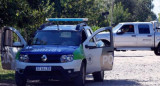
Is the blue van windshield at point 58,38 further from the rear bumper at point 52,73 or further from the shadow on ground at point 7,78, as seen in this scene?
the shadow on ground at point 7,78

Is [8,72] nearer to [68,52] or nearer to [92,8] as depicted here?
[68,52]

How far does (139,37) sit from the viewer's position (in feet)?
95.4

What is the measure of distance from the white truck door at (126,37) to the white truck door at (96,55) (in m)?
14.3

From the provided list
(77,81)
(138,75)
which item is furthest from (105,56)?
(138,75)

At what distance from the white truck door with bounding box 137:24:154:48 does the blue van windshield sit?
1550 centimetres

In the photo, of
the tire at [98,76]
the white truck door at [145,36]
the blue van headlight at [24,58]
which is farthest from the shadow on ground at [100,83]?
the white truck door at [145,36]

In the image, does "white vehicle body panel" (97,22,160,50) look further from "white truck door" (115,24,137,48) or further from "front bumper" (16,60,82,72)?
"front bumper" (16,60,82,72)

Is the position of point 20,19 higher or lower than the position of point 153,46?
higher

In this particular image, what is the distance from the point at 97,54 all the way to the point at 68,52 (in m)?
1.88

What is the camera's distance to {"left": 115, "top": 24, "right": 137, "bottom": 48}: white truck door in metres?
29.1

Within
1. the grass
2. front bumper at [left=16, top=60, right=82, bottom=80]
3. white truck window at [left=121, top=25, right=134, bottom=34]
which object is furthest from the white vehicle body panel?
front bumper at [left=16, top=60, right=82, bottom=80]

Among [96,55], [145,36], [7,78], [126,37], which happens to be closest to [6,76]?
[7,78]

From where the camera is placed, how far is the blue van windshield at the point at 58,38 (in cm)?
1380

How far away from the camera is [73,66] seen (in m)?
12.5
